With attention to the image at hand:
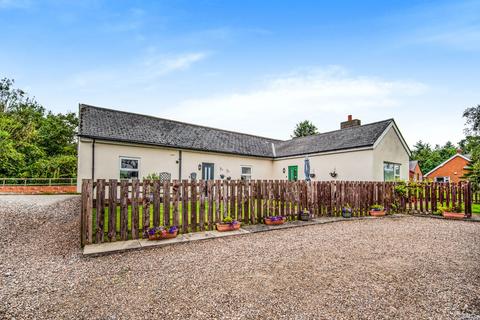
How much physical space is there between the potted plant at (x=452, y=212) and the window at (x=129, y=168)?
1523cm

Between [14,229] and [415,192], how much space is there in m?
15.3

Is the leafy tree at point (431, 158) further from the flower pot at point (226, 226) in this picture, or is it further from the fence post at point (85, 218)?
the fence post at point (85, 218)

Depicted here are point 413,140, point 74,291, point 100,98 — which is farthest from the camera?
point 413,140

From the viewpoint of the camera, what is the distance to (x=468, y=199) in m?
9.25

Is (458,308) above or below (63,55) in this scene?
below

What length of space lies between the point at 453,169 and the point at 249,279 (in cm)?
3988

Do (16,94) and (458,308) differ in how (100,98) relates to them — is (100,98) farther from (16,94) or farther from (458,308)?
(458,308)

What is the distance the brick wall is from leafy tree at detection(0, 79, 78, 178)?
46.7 metres

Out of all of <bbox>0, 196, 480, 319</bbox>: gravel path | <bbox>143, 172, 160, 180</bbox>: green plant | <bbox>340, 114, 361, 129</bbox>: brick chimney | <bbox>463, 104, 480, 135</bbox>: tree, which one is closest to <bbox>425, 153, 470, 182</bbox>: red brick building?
<bbox>463, 104, 480, 135</bbox>: tree

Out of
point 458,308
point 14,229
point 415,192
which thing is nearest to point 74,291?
point 458,308

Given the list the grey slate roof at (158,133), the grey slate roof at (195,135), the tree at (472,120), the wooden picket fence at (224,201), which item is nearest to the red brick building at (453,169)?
the tree at (472,120)

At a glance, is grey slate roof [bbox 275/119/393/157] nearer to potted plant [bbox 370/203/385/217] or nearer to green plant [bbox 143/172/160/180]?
potted plant [bbox 370/203/385/217]

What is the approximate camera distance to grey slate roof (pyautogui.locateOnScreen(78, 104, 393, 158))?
41.1 feet

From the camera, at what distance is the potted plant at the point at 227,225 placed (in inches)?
244
